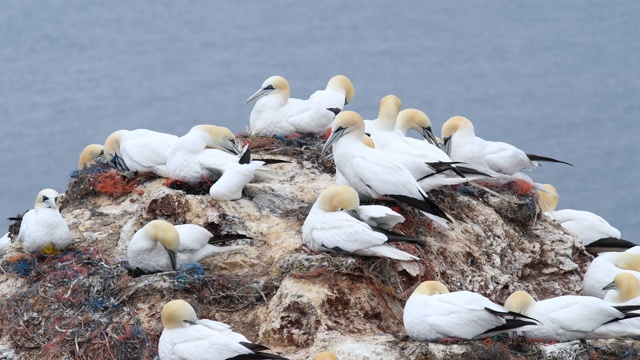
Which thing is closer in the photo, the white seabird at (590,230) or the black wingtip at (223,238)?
the black wingtip at (223,238)

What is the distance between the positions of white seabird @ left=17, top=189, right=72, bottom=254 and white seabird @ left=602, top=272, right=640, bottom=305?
3951 mm

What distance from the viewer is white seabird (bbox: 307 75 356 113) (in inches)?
504

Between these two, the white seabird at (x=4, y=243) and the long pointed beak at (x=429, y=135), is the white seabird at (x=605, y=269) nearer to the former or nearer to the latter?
the long pointed beak at (x=429, y=135)

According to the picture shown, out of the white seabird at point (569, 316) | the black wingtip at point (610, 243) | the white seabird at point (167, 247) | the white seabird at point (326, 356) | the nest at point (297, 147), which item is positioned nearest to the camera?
the white seabird at point (326, 356)

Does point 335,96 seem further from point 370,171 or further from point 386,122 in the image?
point 370,171

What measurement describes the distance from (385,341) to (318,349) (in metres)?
0.44

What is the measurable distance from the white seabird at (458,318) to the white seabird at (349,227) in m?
0.69

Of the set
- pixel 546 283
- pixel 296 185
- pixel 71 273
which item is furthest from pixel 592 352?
pixel 71 273

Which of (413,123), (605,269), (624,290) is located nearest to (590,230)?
(605,269)

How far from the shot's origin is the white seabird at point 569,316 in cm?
970

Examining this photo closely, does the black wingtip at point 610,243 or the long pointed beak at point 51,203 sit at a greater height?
the long pointed beak at point 51,203

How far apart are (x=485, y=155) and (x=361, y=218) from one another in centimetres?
208

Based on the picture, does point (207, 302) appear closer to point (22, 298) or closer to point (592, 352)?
point (22, 298)

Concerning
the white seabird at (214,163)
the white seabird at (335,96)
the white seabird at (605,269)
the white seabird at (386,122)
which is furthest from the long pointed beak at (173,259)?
the white seabird at (605,269)
